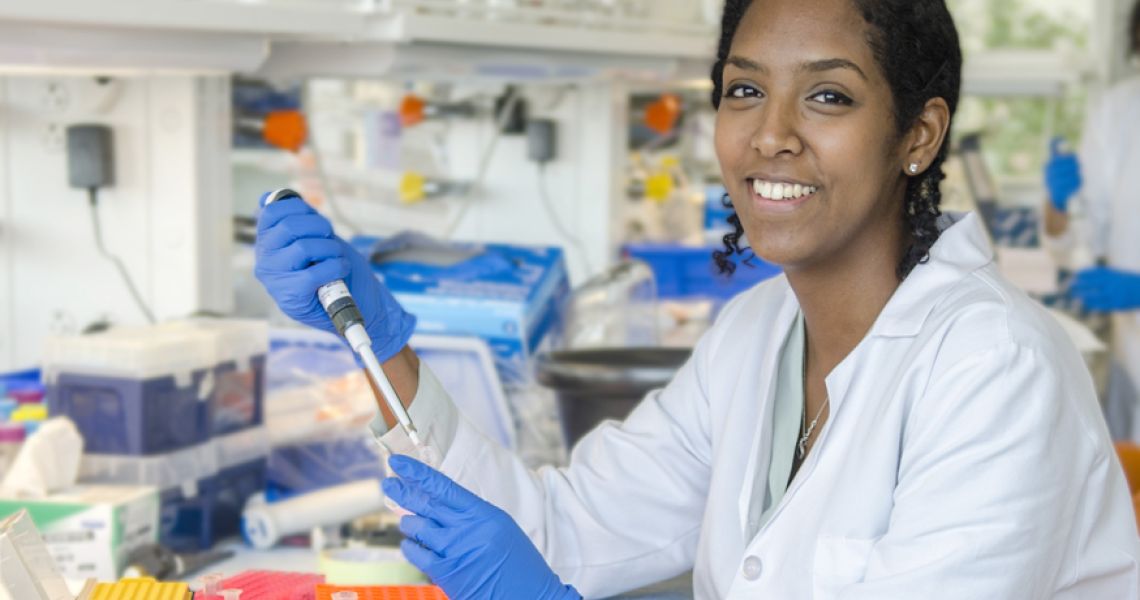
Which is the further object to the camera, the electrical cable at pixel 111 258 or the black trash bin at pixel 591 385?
the electrical cable at pixel 111 258

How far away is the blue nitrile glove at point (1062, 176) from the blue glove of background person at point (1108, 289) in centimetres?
31

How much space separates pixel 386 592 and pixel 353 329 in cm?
25

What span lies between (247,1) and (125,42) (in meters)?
0.18

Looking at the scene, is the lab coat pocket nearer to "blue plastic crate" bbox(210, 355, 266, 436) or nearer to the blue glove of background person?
"blue plastic crate" bbox(210, 355, 266, 436)

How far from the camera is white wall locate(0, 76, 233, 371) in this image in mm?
2156

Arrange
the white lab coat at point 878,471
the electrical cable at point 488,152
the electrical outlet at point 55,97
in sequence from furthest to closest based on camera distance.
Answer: the electrical cable at point 488,152 < the electrical outlet at point 55,97 < the white lab coat at point 878,471

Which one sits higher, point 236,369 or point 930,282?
point 930,282

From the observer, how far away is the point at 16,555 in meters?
1.11

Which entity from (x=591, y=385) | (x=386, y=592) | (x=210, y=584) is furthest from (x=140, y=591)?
(x=591, y=385)

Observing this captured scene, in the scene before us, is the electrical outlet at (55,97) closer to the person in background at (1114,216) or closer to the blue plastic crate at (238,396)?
the blue plastic crate at (238,396)

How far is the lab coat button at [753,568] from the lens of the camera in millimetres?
1343

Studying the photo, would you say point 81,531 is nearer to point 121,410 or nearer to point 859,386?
point 121,410

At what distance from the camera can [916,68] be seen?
1.34 m

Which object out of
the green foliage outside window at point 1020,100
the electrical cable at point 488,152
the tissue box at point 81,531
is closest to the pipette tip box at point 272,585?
the tissue box at point 81,531
